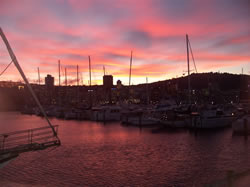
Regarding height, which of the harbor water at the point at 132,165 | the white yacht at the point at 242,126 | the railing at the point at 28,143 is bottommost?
the harbor water at the point at 132,165

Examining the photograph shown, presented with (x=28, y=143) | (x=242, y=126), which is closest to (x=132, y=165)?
(x=28, y=143)

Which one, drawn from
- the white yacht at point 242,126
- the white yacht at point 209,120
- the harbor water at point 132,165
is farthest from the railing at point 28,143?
the white yacht at point 209,120

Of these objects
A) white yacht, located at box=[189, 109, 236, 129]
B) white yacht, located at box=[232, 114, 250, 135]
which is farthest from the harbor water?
white yacht, located at box=[189, 109, 236, 129]

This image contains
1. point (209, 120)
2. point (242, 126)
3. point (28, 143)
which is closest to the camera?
point (28, 143)

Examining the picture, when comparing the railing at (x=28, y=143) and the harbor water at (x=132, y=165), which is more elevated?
the railing at (x=28, y=143)

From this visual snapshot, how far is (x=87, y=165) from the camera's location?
80.2 feet

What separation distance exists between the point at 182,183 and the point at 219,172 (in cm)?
431

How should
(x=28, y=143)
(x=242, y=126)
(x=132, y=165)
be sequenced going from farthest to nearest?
(x=242, y=126)
(x=132, y=165)
(x=28, y=143)

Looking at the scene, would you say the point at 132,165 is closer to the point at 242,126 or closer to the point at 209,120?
the point at 242,126

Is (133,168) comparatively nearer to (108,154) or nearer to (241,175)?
(108,154)

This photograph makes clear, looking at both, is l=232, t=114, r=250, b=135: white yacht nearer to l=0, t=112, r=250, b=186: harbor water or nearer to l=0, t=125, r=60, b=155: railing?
l=0, t=112, r=250, b=186: harbor water

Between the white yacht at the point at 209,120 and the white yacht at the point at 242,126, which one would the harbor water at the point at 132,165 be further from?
the white yacht at the point at 209,120

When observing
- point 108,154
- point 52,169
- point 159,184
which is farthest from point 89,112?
point 159,184

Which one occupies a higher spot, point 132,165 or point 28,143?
point 28,143
